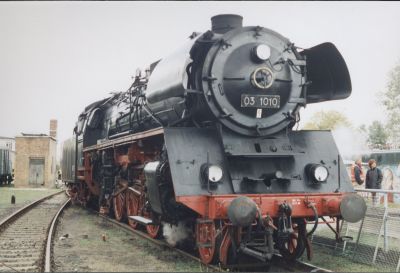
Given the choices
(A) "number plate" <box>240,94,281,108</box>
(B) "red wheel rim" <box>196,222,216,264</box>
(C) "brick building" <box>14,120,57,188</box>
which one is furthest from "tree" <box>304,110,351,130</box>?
(B) "red wheel rim" <box>196,222,216,264</box>

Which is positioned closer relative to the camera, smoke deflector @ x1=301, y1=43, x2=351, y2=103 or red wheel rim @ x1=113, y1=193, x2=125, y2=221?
smoke deflector @ x1=301, y1=43, x2=351, y2=103

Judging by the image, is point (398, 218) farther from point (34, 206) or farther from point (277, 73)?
point (34, 206)

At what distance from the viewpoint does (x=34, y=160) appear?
106 feet

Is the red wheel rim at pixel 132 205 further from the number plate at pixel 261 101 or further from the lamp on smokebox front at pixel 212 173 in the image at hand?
the number plate at pixel 261 101

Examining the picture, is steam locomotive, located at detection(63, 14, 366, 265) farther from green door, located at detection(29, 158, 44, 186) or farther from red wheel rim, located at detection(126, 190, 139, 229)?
green door, located at detection(29, 158, 44, 186)

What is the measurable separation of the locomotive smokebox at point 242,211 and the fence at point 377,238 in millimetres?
2253

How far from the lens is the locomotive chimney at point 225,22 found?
24.1 feet

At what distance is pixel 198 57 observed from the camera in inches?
270

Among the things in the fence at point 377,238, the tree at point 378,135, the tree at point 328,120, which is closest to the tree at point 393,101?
the tree at point 378,135

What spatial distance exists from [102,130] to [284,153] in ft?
25.2

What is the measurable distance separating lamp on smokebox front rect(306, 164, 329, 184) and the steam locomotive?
14 mm

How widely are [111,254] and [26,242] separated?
222 centimetres

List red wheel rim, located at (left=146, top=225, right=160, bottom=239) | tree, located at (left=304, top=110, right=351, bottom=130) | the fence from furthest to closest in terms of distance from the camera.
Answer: tree, located at (left=304, top=110, right=351, bottom=130) < red wheel rim, located at (left=146, top=225, right=160, bottom=239) < the fence

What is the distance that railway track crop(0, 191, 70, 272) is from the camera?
6.68 m
